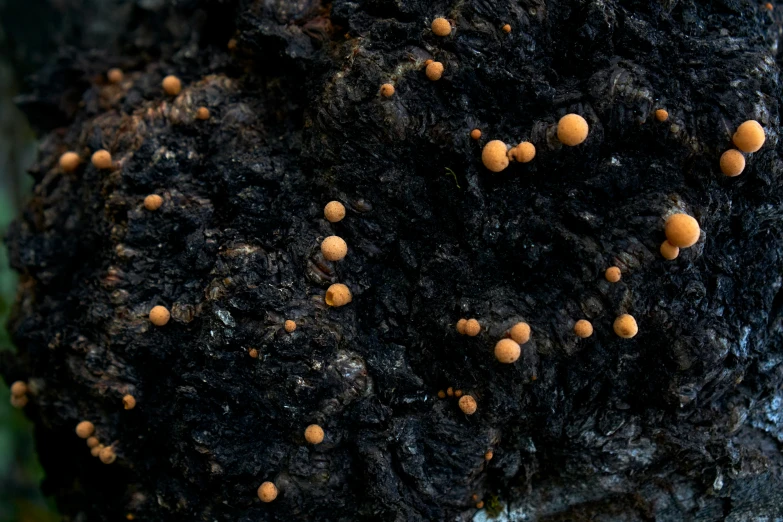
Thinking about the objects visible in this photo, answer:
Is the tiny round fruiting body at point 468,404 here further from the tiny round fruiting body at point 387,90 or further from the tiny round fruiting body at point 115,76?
the tiny round fruiting body at point 115,76

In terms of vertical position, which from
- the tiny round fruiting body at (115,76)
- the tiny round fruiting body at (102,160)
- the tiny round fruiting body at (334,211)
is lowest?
the tiny round fruiting body at (334,211)

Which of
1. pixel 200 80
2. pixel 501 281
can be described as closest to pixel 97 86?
pixel 200 80

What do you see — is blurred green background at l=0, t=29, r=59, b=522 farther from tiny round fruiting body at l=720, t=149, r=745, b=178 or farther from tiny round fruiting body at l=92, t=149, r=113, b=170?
tiny round fruiting body at l=720, t=149, r=745, b=178

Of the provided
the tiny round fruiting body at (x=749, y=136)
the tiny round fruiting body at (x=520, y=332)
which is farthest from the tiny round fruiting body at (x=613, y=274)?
the tiny round fruiting body at (x=749, y=136)

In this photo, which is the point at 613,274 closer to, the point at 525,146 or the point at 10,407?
the point at 525,146

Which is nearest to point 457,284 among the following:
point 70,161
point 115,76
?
point 70,161
